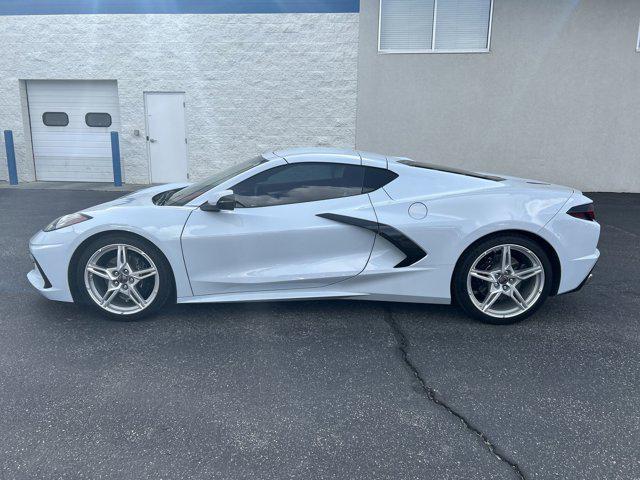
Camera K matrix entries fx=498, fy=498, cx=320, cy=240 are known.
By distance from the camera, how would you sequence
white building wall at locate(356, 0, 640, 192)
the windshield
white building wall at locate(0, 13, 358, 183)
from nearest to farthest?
the windshield → white building wall at locate(356, 0, 640, 192) → white building wall at locate(0, 13, 358, 183)

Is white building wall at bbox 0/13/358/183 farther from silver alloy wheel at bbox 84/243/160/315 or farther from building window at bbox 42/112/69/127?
silver alloy wheel at bbox 84/243/160/315

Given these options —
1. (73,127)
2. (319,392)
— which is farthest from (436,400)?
(73,127)

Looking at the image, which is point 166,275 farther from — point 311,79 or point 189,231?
point 311,79

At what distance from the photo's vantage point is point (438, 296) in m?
3.75

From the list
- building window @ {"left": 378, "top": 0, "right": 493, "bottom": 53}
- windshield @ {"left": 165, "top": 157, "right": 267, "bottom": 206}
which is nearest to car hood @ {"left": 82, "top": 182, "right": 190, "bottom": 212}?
windshield @ {"left": 165, "top": 157, "right": 267, "bottom": 206}

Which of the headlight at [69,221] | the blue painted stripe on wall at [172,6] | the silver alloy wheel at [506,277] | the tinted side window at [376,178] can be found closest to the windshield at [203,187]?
the headlight at [69,221]

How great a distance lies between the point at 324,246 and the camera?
3.68 metres

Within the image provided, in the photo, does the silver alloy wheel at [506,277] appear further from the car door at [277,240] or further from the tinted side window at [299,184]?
the tinted side window at [299,184]

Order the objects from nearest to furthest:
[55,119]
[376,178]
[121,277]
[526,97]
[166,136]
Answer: [121,277]
[376,178]
[526,97]
[166,136]
[55,119]

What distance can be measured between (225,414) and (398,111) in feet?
31.5

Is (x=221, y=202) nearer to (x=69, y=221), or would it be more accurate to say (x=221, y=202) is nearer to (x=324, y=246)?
(x=324, y=246)

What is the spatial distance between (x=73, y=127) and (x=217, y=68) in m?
4.03

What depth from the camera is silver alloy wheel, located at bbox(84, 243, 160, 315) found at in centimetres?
369

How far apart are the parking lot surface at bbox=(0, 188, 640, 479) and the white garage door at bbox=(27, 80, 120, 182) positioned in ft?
29.3
